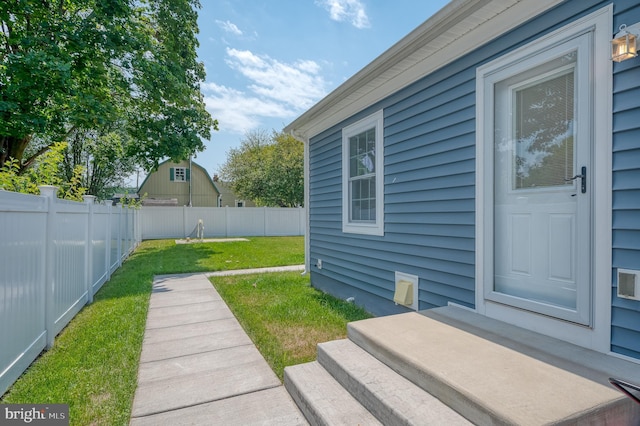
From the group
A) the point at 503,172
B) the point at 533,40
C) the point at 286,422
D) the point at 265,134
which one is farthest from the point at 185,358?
the point at 265,134

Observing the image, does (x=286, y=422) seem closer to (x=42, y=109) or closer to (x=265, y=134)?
(x=42, y=109)

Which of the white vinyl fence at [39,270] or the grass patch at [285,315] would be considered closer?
the white vinyl fence at [39,270]

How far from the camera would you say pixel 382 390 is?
183 centimetres

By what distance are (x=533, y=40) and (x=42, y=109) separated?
9791 millimetres

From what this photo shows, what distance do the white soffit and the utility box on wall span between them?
2.12 m

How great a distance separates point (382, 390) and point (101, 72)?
9.06 metres

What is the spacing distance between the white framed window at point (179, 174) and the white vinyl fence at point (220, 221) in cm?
891

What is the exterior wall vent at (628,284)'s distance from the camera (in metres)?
1.73

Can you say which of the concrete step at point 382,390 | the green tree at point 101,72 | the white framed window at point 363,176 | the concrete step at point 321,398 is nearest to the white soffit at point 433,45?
the white framed window at point 363,176

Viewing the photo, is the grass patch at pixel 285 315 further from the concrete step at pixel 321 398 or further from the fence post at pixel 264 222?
the fence post at pixel 264 222

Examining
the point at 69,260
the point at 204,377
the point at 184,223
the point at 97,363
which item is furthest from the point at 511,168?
the point at 184,223

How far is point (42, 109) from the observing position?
7605mm

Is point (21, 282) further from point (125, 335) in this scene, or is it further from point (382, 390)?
point (382, 390)

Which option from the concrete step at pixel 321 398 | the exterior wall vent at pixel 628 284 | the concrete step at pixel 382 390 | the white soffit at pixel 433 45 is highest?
the white soffit at pixel 433 45
